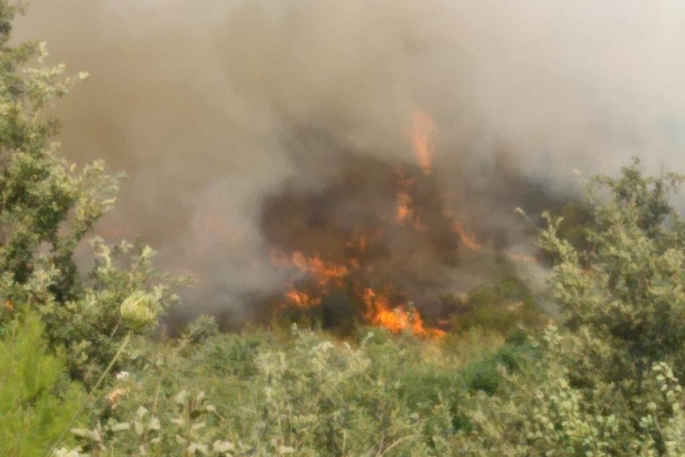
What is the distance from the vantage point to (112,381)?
7.34 metres

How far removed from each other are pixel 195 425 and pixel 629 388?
5215 mm

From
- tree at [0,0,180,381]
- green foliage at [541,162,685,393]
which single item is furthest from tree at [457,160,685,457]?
tree at [0,0,180,381]

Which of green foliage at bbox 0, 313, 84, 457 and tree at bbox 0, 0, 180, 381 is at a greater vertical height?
tree at bbox 0, 0, 180, 381

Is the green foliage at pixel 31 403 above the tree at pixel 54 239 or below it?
below

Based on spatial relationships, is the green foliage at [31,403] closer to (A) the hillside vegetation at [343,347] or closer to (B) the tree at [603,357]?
(A) the hillside vegetation at [343,347]

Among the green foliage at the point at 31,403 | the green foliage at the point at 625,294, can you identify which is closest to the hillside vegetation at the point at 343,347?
the green foliage at the point at 625,294

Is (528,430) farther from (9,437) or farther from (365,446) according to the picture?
(9,437)

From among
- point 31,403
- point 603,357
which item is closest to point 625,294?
point 603,357

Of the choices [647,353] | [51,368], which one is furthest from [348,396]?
[51,368]

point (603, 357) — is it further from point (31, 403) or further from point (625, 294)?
point (31, 403)

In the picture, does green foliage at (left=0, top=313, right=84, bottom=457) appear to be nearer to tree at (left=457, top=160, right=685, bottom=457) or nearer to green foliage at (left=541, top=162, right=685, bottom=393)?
tree at (left=457, top=160, right=685, bottom=457)

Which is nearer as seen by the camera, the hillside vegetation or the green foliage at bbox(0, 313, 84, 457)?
the green foliage at bbox(0, 313, 84, 457)

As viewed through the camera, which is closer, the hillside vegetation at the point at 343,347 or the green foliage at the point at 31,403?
the green foliage at the point at 31,403

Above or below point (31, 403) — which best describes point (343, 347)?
above
